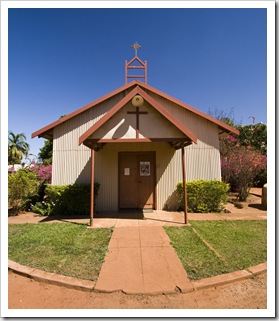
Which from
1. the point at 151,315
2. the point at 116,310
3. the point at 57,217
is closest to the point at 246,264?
the point at 151,315

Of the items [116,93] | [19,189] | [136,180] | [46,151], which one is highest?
[116,93]

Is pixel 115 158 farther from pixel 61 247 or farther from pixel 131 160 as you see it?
pixel 61 247

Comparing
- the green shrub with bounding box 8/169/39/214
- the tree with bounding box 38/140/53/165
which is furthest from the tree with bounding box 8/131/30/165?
the green shrub with bounding box 8/169/39/214

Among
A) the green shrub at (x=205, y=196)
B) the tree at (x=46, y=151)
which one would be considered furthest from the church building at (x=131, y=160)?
the tree at (x=46, y=151)

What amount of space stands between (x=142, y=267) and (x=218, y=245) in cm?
228

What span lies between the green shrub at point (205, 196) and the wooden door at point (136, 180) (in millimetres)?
1777

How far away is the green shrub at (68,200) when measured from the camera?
26.5 ft

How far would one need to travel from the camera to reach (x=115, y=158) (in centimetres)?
902

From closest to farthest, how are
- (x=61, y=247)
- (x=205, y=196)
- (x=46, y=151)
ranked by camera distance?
(x=61, y=247) → (x=205, y=196) → (x=46, y=151)

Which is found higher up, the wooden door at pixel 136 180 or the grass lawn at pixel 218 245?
the wooden door at pixel 136 180

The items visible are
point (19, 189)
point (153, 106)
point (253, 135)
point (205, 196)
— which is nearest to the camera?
point (153, 106)

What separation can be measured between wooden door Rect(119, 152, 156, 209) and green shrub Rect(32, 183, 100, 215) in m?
1.70

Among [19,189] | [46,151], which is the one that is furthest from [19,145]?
[19,189]

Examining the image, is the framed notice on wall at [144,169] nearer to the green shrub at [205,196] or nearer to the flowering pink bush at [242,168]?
the green shrub at [205,196]
